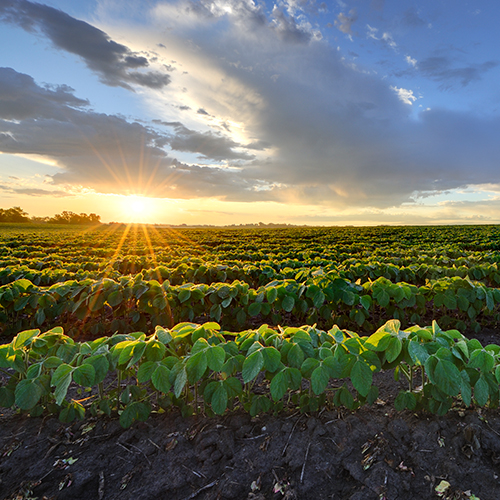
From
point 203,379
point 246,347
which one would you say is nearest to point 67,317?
point 203,379

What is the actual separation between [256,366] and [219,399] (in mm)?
379

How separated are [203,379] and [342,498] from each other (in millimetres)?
1128

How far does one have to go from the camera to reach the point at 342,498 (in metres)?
1.75

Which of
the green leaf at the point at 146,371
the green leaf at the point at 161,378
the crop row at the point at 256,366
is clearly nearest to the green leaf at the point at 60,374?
the crop row at the point at 256,366

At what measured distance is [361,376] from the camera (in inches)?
73.9

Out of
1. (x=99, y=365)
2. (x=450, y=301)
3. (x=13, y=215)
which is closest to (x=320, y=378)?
(x=99, y=365)

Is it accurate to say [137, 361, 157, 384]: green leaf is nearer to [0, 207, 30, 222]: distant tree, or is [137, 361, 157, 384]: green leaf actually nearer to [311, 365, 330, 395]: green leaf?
[311, 365, 330, 395]: green leaf

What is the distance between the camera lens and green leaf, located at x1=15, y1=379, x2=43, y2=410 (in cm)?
197

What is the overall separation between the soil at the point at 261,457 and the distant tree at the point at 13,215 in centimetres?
11431

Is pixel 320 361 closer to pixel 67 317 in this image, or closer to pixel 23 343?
pixel 23 343

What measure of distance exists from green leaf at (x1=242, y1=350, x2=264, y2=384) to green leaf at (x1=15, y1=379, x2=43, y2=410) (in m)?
1.40

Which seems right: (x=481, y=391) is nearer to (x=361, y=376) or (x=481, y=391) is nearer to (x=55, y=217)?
(x=361, y=376)

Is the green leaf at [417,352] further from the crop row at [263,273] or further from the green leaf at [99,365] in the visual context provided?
the crop row at [263,273]

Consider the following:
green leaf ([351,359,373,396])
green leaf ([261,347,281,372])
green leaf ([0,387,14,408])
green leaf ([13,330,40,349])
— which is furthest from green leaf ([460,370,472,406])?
green leaf ([0,387,14,408])
